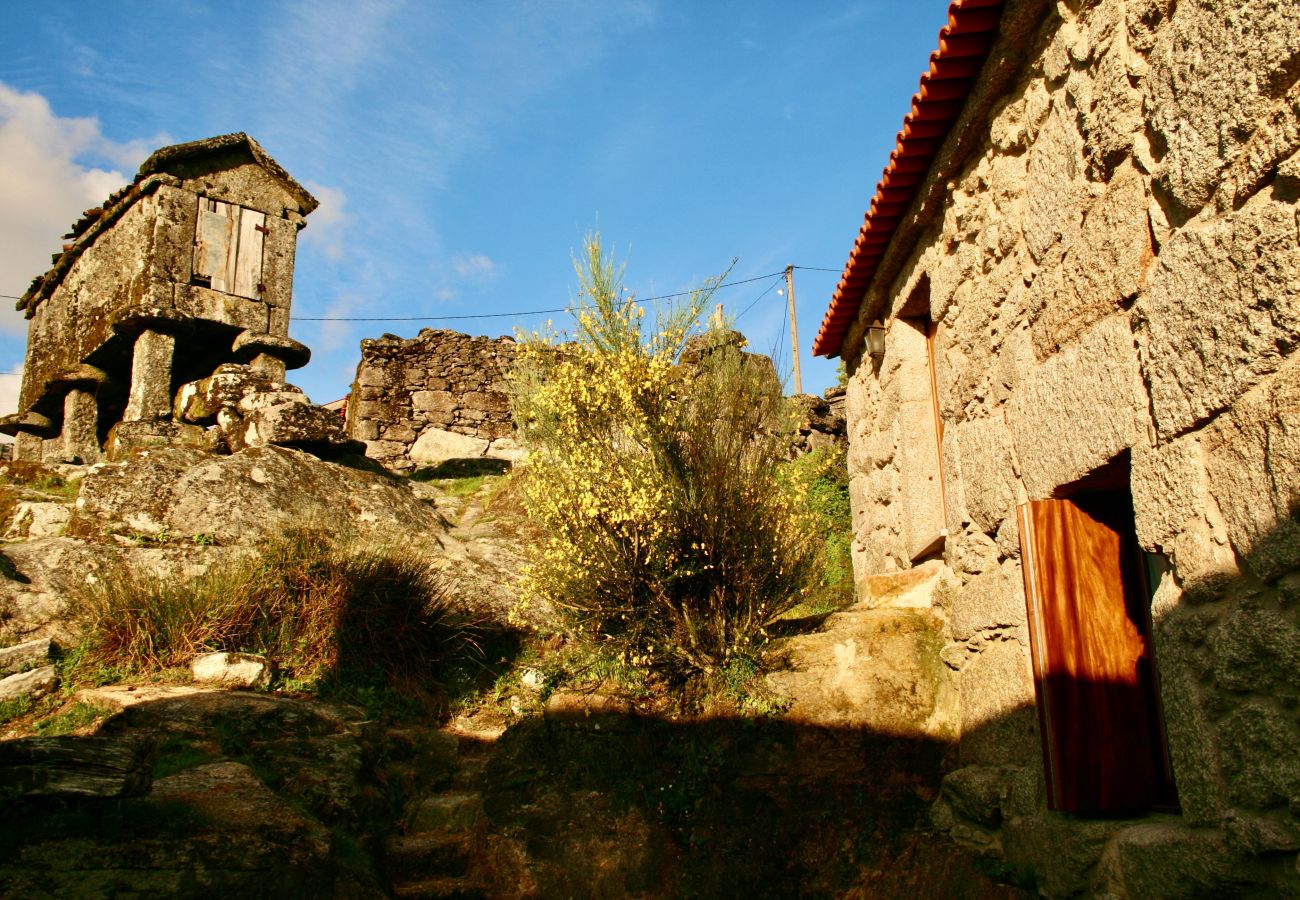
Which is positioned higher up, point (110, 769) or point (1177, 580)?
point (1177, 580)

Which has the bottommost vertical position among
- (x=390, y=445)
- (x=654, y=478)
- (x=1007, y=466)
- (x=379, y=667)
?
(x=379, y=667)

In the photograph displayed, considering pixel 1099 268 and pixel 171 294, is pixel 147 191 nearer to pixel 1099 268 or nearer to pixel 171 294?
pixel 171 294

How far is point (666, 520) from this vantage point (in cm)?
516

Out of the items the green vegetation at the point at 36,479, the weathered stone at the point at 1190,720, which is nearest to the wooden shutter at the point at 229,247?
the green vegetation at the point at 36,479

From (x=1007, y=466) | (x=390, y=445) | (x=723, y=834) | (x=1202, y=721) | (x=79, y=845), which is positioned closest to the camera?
(x=1202, y=721)

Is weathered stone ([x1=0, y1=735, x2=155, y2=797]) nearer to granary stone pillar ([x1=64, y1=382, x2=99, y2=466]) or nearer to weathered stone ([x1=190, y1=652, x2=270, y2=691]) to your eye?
weathered stone ([x1=190, y1=652, x2=270, y2=691])

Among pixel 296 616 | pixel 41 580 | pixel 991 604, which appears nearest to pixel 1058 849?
pixel 991 604

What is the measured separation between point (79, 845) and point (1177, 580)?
11.5 ft

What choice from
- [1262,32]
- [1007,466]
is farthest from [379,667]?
[1262,32]

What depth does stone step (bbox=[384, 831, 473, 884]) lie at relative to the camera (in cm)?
407

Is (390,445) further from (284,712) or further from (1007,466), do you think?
(1007,466)

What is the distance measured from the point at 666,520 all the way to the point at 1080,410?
2603 mm

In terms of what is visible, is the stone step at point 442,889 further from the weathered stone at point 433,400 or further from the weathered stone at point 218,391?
the weathered stone at point 433,400

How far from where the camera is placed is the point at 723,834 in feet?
13.3
